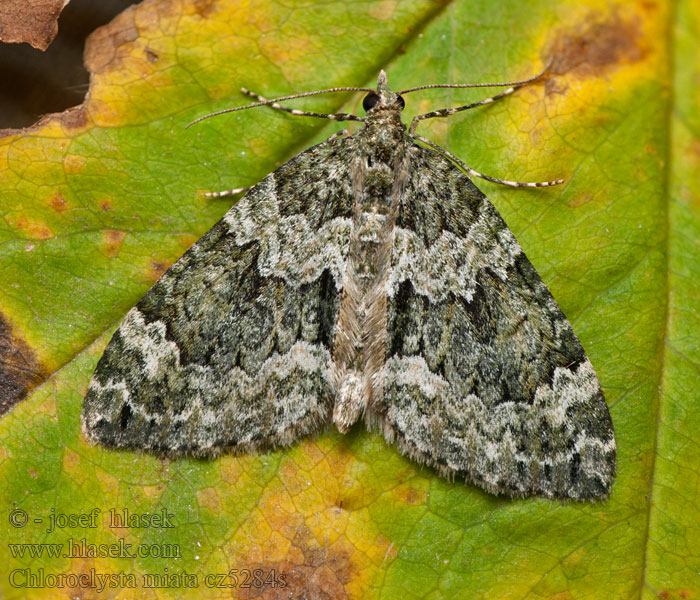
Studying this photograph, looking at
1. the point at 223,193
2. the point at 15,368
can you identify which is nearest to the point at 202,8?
the point at 223,193

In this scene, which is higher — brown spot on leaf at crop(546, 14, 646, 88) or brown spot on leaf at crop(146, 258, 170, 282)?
brown spot on leaf at crop(546, 14, 646, 88)

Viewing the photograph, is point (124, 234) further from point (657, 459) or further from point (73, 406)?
point (657, 459)

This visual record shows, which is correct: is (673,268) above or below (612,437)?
above

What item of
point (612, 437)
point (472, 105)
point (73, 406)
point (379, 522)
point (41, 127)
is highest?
point (472, 105)

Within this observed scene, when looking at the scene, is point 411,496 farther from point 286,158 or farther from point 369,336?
point 286,158

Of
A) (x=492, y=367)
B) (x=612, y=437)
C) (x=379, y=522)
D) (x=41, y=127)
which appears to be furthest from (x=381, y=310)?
(x=41, y=127)

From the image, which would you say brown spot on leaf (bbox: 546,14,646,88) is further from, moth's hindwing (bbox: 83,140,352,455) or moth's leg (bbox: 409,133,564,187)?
moth's hindwing (bbox: 83,140,352,455)

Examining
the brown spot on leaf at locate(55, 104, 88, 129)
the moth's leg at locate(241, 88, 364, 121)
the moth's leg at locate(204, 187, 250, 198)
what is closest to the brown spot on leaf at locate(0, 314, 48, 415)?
the brown spot on leaf at locate(55, 104, 88, 129)
